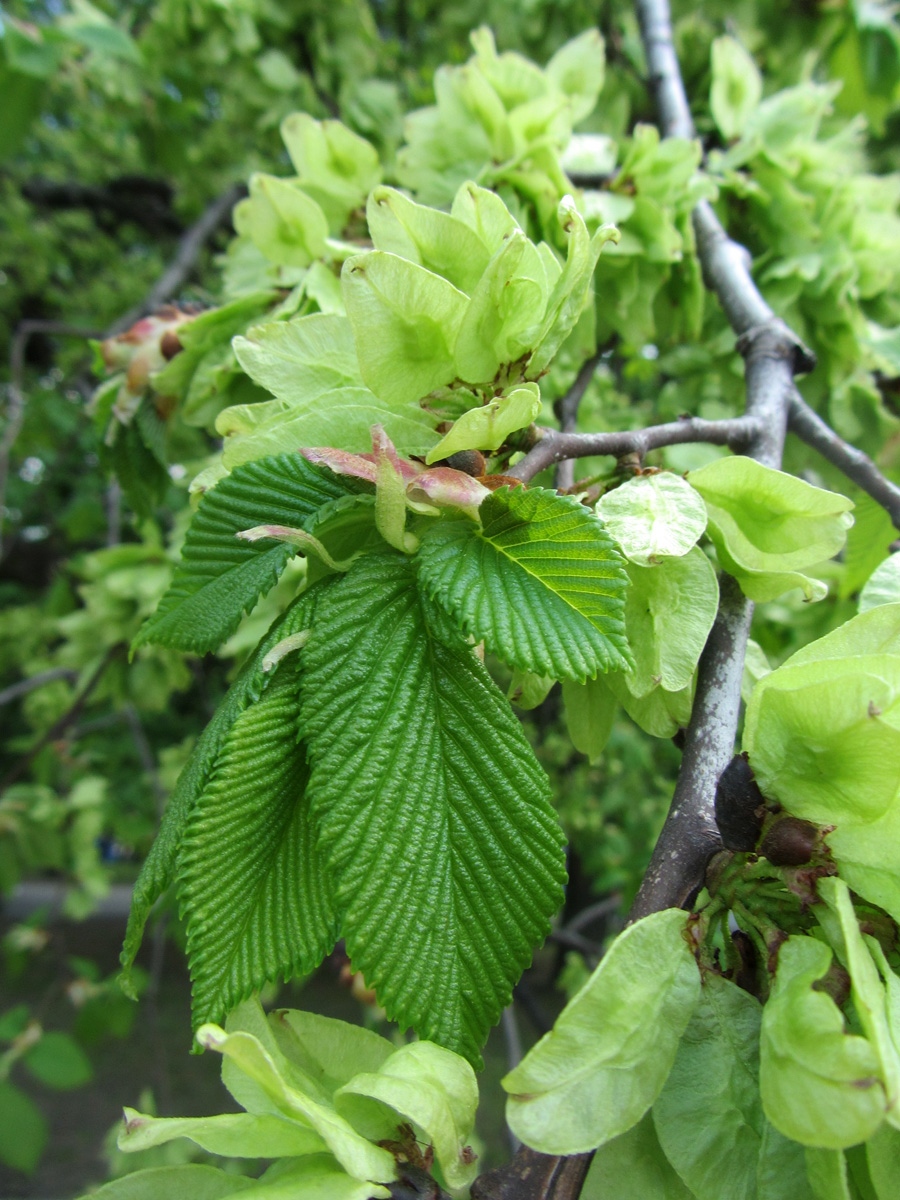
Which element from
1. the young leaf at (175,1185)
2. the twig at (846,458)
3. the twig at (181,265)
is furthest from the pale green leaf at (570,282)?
the twig at (181,265)

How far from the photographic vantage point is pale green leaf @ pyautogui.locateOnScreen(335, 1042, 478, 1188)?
34cm

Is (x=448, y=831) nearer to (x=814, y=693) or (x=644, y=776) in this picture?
(x=814, y=693)

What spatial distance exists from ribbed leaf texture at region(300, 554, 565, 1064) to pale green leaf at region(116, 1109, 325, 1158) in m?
0.07

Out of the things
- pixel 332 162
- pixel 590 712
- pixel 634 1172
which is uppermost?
pixel 332 162

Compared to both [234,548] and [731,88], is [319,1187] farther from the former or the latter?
[731,88]

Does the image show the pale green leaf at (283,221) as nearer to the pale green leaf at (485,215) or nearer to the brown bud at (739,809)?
the pale green leaf at (485,215)

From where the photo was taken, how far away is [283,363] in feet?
1.60

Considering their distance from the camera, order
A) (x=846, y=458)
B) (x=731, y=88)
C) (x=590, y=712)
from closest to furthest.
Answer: (x=590, y=712), (x=846, y=458), (x=731, y=88)

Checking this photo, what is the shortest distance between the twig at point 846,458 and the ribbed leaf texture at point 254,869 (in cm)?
49

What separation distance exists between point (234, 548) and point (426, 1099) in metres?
0.29

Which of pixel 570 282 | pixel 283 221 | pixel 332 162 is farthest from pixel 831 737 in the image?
pixel 332 162

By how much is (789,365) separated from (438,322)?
47 centimetres

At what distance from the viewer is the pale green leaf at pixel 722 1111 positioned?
0.36 meters

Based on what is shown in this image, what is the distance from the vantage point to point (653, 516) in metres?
0.46
